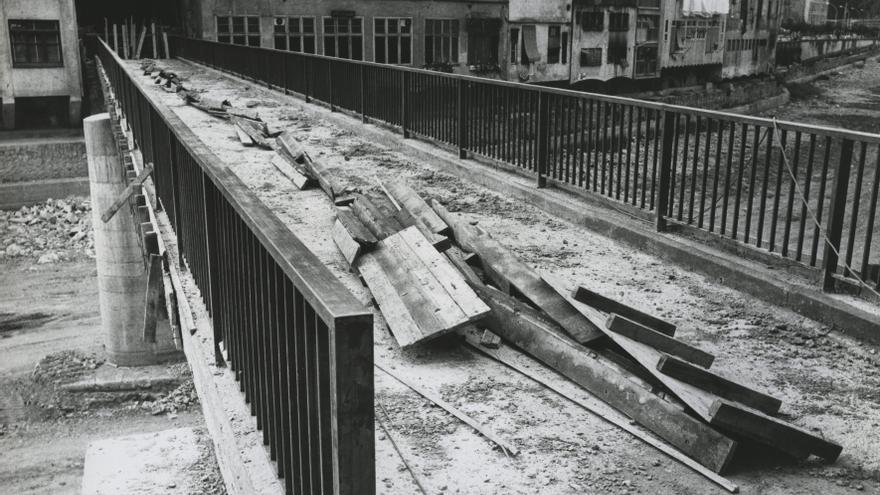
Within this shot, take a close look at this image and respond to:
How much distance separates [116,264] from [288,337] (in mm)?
17757

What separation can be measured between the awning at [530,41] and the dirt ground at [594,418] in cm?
3081

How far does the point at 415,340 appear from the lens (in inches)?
199

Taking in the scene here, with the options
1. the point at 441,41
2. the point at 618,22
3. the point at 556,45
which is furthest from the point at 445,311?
the point at 618,22

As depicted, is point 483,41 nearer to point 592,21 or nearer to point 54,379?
point 592,21

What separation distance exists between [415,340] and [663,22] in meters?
44.8

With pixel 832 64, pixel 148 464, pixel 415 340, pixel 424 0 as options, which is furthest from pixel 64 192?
pixel 832 64

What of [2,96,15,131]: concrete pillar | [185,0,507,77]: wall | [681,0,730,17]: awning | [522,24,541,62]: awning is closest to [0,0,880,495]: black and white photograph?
[185,0,507,77]: wall

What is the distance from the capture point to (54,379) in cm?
1934

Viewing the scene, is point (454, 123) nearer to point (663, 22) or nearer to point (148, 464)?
point (148, 464)

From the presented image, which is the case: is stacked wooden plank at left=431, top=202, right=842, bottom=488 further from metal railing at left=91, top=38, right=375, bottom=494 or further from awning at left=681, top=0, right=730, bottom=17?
awning at left=681, top=0, right=730, bottom=17

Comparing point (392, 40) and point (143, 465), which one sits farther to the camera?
point (392, 40)

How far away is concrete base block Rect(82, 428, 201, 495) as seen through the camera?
10.9 meters

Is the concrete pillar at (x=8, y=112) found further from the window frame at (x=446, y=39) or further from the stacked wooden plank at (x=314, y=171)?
the stacked wooden plank at (x=314, y=171)

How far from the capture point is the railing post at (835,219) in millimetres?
5684
